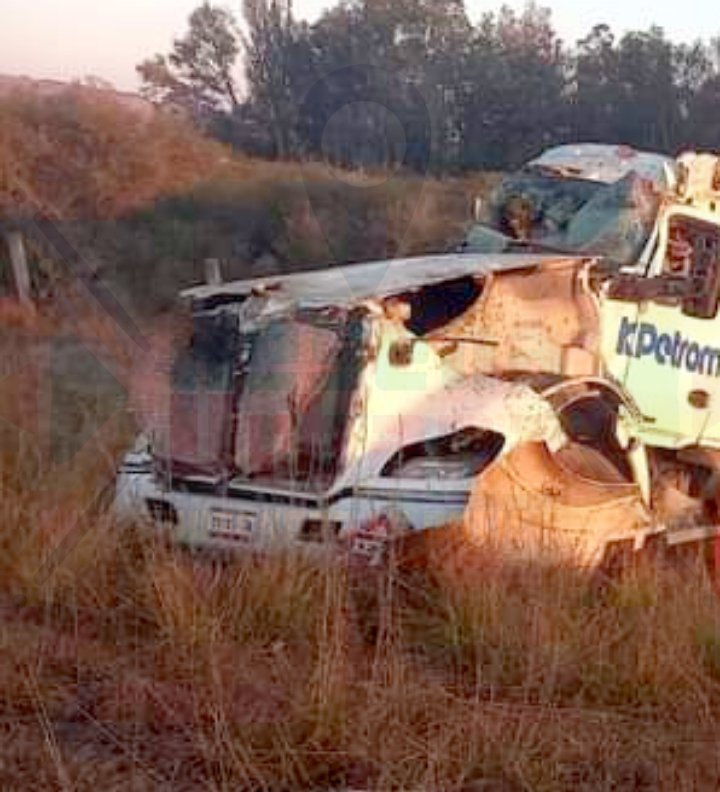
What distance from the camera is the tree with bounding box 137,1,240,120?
3500 cm

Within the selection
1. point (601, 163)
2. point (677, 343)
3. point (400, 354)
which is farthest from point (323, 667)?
point (601, 163)

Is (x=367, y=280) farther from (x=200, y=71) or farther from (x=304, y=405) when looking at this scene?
(x=200, y=71)

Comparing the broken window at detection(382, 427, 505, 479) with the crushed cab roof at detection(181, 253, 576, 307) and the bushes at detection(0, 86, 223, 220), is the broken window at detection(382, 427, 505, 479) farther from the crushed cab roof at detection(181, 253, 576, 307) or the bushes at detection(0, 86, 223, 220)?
the bushes at detection(0, 86, 223, 220)

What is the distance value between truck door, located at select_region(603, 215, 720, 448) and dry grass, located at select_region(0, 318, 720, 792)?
1.64 m

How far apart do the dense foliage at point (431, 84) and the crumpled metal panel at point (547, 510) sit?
24634 mm

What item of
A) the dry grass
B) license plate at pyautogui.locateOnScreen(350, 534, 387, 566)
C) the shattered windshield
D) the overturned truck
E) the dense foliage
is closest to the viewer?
the dry grass

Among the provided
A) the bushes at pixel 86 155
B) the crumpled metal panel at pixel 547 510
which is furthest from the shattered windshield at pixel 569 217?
the bushes at pixel 86 155

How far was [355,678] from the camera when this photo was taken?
17.3 feet

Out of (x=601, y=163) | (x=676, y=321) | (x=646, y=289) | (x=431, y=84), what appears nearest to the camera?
(x=646, y=289)

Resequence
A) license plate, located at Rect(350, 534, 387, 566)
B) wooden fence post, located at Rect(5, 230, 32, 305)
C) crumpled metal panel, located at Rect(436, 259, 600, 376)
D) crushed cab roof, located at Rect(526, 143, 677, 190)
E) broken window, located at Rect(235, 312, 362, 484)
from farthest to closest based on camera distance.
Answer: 1. wooden fence post, located at Rect(5, 230, 32, 305)
2. crushed cab roof, located at Rect(526, 143, 677, 190)
3. crumpled metal panel, located at Rect(436, 259, 600, 376)
4. broken window, located at Rect(235, 312, 362, 484)
5. license plate, located at Rect(350, 534, 387, 566)

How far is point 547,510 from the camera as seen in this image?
7.32 meters

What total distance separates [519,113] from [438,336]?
29.8 meters

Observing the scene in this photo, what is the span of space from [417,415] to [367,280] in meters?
0.89

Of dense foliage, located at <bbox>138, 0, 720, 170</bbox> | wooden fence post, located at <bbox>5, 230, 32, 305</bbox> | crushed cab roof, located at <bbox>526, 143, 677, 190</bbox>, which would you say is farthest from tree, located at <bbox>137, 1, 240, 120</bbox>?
crushed cab roof, located at <bbox>526, 143, 677, 190</bbox>
